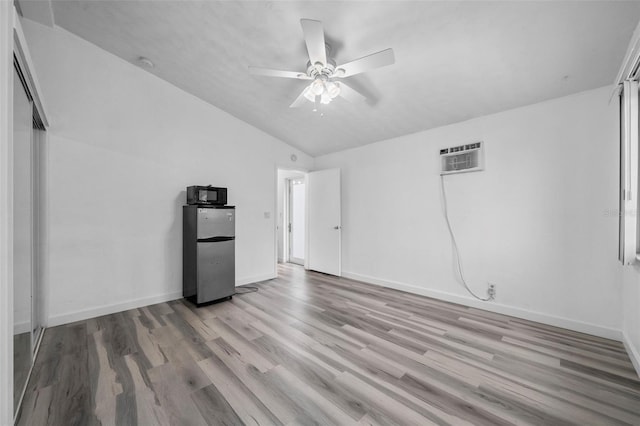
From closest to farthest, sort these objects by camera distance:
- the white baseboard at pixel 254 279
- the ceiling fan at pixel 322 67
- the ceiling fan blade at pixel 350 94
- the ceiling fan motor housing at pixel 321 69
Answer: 1. the ceiling fan at pixel 322 67
2. the ceiling fan motor housing at pixel 321 69
3. the ceiling fan blade at pixel 350 94
4. the white baseboard at pixel 254 279

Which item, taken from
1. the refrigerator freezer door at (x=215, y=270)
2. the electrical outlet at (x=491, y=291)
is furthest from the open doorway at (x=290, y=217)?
the electrical outlet at (x=491, y=291)

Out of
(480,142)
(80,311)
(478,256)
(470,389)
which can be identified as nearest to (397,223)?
(478,256)

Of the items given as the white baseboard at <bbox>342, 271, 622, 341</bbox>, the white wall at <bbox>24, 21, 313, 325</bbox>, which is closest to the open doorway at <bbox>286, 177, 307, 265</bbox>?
the white wall at <bbox>24, 21, 313, 325</bbox>

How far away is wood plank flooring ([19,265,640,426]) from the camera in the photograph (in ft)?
4.93

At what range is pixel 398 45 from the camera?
2227 millimetres

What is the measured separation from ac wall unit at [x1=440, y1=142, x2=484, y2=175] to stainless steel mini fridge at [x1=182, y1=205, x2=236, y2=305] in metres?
3.04

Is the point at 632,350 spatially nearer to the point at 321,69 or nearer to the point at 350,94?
the point at 350,94

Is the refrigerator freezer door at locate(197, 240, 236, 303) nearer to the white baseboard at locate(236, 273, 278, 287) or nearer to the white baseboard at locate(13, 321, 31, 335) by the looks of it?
the white baseboard at locate(236, 273, 278, 287)

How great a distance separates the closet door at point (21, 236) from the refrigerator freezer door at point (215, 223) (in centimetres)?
149

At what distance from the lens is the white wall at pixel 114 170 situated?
2688mm

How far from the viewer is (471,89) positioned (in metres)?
2.65

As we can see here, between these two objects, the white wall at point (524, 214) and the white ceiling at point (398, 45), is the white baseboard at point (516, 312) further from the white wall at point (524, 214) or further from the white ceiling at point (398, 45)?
the white ceiling at point (398, 45)

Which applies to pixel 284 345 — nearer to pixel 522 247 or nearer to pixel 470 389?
pixel 470 389

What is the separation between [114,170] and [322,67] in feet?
9.02
